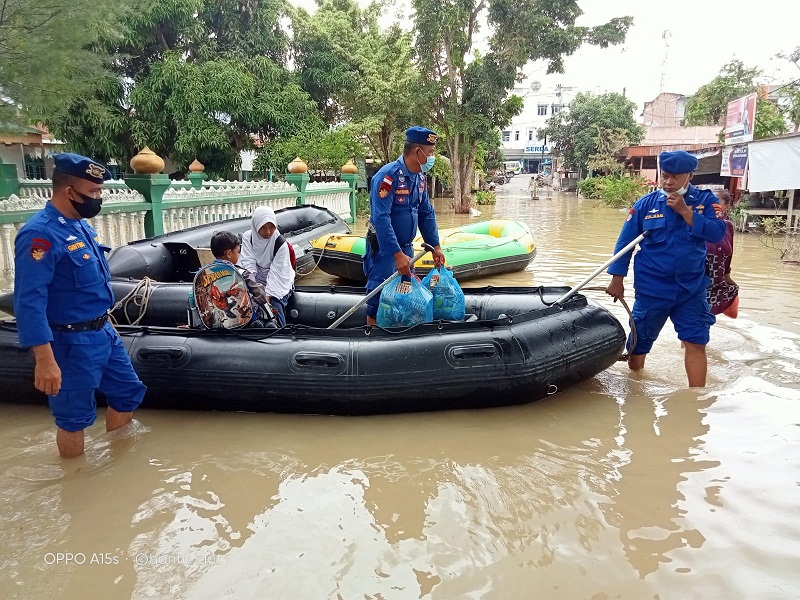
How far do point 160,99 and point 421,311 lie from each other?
515 inches

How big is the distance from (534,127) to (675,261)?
184ft

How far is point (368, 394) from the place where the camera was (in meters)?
3.36

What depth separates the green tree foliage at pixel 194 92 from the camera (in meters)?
14.0

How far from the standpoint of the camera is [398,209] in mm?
4188

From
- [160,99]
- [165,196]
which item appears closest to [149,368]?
[165,196]

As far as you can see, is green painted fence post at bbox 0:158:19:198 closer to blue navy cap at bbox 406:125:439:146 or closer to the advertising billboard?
blue navy cap at bbox 406:125:439:146

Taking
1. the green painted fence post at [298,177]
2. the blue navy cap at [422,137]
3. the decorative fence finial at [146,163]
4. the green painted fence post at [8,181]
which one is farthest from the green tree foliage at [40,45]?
the blue navy cap at [422,137]

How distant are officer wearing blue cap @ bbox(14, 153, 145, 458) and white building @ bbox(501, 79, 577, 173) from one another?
5231 cm

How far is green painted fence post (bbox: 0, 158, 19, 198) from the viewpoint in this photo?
959 centimetres

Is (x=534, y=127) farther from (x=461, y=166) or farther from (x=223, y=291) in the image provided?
(x=223, y=291)

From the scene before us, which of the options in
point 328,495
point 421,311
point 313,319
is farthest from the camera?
point 313,319

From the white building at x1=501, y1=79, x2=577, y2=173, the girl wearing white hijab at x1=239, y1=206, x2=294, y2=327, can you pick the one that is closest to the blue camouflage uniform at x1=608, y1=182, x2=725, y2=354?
the girl wearing white hijab at x1=239, y1=206, x2=294, y2=327

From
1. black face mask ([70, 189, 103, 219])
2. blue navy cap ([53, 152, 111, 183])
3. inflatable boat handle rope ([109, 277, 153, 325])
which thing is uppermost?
blue navy cap ([53, 152, 111, 183])

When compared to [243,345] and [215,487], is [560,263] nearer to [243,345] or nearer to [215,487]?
[243,345]
